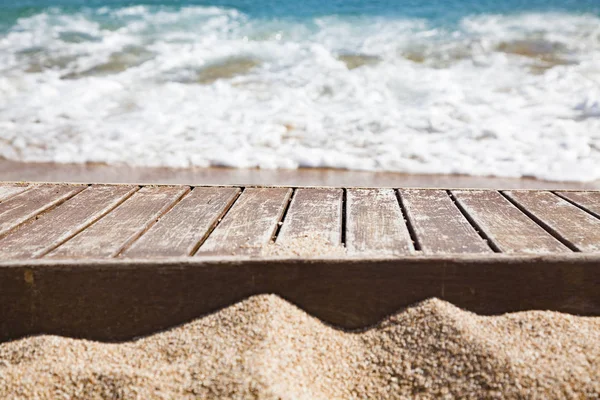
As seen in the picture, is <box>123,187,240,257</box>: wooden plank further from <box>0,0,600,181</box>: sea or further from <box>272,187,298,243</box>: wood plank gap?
<box>0,0,600,181</box>: sea

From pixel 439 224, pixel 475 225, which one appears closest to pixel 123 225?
pixel 439 224

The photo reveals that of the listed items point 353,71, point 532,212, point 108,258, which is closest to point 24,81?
point 353,71

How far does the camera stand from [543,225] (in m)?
2.20

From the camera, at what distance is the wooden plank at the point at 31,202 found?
7.58 feet

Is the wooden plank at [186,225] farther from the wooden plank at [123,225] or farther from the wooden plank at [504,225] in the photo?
the wooden plank at [504,225]

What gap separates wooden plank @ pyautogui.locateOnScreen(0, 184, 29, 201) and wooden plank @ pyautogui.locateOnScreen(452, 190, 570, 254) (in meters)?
2.00

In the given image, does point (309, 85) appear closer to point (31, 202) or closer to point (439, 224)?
point (31, 202)

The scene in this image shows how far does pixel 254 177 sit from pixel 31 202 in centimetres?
189

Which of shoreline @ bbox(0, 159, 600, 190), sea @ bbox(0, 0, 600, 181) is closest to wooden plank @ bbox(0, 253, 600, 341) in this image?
shoreline @ bbox(0, 159, 600, 190)

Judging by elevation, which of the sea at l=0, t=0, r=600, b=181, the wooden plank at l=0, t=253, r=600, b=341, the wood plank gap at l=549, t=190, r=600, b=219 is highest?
the sea at l=0, t=0, r=600, b=181

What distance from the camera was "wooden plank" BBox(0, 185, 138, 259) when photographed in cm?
204

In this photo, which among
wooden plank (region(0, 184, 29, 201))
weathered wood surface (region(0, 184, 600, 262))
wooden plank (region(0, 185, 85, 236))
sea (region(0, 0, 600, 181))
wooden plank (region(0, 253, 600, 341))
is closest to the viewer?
wooden plank (region(0, 253, 600, 341))

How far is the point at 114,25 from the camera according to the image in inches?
361

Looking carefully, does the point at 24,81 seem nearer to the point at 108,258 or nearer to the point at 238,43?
the point at 238,43
